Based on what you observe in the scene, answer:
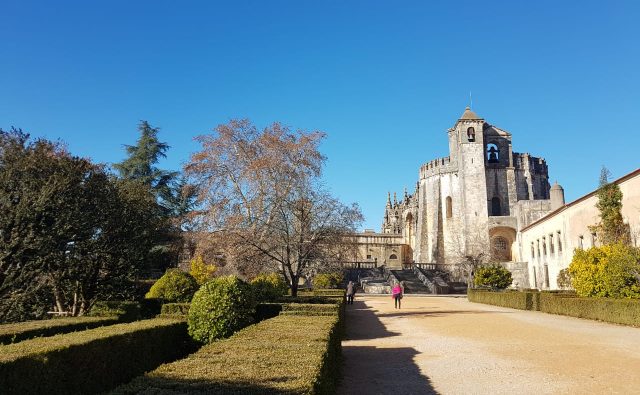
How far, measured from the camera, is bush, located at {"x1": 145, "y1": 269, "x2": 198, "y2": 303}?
18531 mm

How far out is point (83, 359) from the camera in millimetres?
6625

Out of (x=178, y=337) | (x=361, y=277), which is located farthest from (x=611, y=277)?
(x=361, y=277)

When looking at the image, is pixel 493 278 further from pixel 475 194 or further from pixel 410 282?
pixel 475 194

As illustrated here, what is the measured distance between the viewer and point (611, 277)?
19422mm

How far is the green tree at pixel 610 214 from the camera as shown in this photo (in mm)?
23609

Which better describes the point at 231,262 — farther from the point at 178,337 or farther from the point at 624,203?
the point at 624,203

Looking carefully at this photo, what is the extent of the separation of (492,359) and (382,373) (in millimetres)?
2588

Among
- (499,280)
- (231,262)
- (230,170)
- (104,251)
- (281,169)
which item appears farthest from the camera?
(499,280)

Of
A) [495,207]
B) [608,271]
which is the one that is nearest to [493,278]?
[608,271]

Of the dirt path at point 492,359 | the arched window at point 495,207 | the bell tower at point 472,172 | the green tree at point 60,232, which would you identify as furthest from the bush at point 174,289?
the arched window at point 495,207

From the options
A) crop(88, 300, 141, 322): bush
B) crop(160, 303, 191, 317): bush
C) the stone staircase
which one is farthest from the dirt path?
the stone staircase

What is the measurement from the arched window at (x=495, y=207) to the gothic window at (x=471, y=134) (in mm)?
7828

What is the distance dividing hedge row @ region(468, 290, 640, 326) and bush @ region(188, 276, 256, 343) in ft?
43.2

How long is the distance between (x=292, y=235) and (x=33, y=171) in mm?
9495
